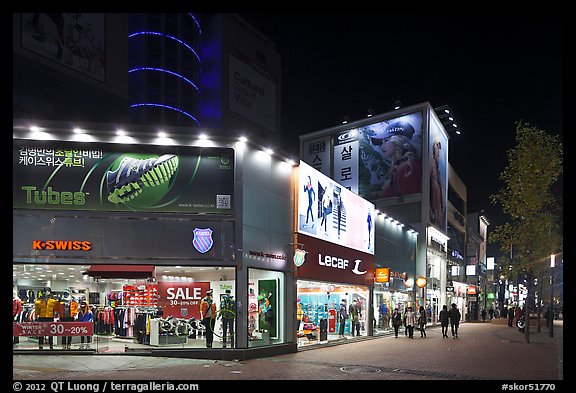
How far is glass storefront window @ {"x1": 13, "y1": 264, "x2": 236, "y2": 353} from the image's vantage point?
49.2 ft

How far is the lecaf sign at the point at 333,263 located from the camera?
1911cm

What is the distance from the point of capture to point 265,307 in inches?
670

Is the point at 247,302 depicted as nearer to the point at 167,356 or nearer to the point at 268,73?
the point at 167,356

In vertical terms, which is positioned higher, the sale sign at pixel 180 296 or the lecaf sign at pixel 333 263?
the lecaf sign at pixel 333 263

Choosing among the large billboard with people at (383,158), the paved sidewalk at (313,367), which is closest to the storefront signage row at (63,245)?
the paved sidewalk at (313,367)

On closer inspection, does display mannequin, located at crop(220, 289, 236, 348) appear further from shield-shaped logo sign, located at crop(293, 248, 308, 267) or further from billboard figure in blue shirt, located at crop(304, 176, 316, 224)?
billboard figure in blue shirt, located at crop(304, 176, 316, 224)

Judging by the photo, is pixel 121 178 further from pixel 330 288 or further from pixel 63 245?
pixel 330 288

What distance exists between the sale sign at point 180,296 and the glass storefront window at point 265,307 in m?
1.52

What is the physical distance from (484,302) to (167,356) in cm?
6624

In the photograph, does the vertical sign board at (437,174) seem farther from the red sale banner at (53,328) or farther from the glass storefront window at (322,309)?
the red sale banner at (53,328)

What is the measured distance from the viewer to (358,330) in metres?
24.8

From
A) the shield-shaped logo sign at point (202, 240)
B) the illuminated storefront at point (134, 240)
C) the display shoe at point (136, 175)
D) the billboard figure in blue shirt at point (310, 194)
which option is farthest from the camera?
the billboard figure in blue shirt at point (310, 194)

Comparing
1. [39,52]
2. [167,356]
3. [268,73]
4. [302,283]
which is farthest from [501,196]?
[268,73]

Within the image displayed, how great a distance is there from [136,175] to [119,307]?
159 inches
